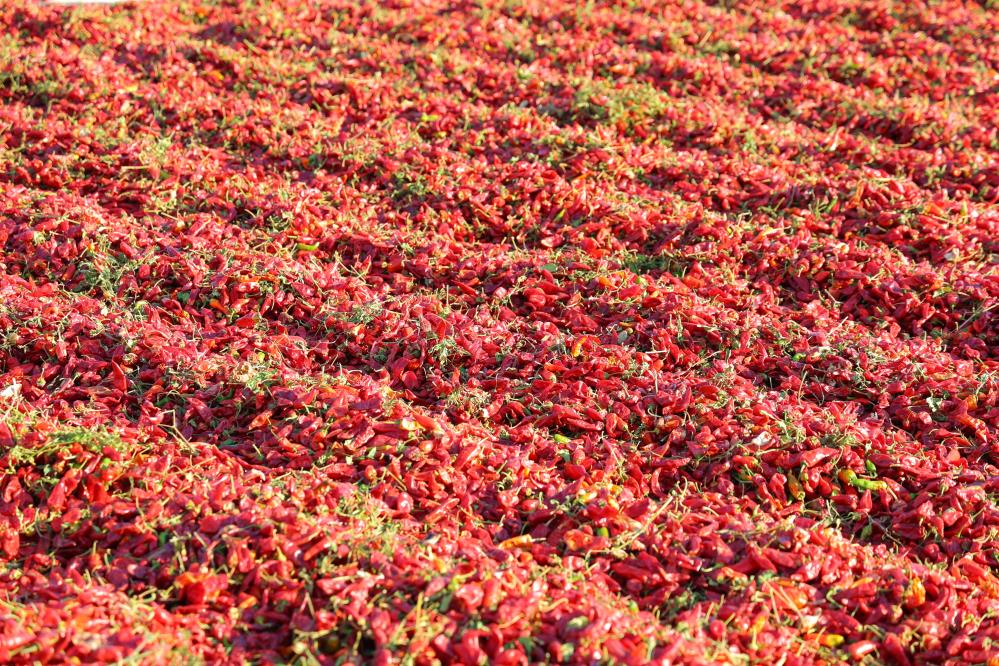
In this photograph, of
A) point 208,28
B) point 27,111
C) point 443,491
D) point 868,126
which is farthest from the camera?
point 208,28

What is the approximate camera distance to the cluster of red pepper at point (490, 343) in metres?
2.97

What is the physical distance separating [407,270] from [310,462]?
1521mm

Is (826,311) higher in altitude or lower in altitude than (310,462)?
higher

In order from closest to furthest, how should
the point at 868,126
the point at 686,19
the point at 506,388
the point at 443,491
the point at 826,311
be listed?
the point at 443,491 → the point at 506,388 → the point at 826,311 → the point at 868,126 → the point at 686,19

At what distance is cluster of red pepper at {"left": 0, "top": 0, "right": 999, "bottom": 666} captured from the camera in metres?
2.97

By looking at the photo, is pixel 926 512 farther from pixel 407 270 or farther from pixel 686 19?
pixel 686 19

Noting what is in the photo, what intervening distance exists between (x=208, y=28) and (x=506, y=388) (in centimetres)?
466

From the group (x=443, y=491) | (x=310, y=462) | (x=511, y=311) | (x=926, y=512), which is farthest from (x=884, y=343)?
(x=310, y=462)

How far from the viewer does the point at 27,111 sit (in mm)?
5906

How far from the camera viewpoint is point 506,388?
4.03 meters

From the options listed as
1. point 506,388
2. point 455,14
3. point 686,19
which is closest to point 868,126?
point 686,19

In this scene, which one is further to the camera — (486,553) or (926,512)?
(926,512)

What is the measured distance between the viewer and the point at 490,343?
4.23 m

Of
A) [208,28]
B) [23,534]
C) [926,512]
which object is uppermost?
[208,28]
